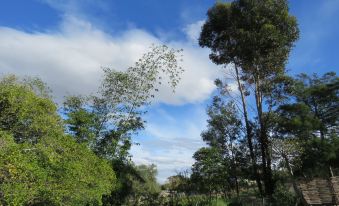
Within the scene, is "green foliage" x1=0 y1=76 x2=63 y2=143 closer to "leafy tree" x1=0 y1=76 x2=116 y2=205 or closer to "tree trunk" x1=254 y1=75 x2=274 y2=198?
"leafy tree" x1=0 y1=76 x2=116 y2=205

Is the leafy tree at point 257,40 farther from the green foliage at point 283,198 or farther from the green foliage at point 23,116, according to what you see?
the green foliage at point 23,116

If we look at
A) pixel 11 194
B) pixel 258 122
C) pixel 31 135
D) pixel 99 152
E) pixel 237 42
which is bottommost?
pixel 11 194

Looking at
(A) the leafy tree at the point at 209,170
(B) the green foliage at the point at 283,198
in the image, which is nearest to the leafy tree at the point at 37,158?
(B) the green foliage at the point at 283,198

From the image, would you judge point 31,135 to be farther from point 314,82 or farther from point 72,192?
point 314,82

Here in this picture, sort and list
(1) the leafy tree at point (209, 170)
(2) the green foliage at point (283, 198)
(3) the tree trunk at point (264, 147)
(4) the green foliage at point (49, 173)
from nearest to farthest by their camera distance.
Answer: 1. (4) the green foliage at point (49, 173)
2. (2) the green foliage at point (283, 198)
3. (3) the tree trunk at point (264, 147)
4. (1) the leafy tree at point (209, 170)

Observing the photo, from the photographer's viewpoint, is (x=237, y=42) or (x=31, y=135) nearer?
(x=31, y=135)

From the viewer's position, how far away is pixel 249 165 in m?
21.8

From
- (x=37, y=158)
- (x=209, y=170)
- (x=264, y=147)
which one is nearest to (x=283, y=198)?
(x=264, y=147)

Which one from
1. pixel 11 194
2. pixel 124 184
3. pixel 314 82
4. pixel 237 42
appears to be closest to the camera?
pixel 11 194

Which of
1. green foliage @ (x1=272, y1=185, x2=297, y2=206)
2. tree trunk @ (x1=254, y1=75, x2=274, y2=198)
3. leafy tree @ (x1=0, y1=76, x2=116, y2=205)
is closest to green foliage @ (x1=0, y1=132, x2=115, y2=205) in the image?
leafy tree @ (x1=0, y1=76, x2=116, y2=205)

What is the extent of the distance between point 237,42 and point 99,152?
8.87 m

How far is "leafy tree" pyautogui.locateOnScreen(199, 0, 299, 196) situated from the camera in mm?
18016

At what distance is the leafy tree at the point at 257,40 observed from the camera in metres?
18.0

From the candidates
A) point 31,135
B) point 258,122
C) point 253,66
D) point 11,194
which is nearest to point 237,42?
point 253,66
